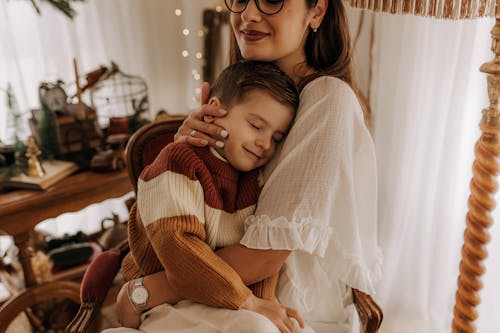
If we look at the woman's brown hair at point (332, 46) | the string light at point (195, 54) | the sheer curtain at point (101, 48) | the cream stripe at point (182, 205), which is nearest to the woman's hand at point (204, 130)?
the cream stripe at point (182, 205)

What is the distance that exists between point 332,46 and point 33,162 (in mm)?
1202

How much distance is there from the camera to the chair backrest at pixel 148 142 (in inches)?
55.9

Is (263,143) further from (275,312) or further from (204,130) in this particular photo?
(275,312)

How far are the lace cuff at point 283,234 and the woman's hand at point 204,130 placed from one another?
21cm

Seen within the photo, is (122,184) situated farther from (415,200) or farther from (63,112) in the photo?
(415,200)

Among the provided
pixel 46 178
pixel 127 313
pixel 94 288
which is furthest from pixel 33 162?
pixel 127 313

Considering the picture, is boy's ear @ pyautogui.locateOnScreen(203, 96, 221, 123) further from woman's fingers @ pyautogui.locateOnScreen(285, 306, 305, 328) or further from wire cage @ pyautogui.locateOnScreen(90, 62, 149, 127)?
wire cage @ pyautogui.locateOnScreen(90, 62, 149, 127)

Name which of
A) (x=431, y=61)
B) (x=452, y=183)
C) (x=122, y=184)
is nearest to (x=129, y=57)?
(x=122, y=184)

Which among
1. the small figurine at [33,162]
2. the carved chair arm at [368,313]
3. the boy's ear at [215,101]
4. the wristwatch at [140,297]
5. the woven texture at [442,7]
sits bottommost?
the carved chair arm at [368,313]

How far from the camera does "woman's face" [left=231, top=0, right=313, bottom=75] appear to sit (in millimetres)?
1123

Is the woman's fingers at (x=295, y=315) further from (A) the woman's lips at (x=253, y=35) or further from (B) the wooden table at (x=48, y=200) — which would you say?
(B) the wooden table at (x=48, y=200)

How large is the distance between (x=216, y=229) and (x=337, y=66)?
55cm

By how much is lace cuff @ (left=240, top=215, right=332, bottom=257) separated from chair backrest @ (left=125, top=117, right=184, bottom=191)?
0.52 metres

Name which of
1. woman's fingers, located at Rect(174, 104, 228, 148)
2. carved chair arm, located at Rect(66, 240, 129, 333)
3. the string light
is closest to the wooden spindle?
woman's fingers, located at Rect(174, 104, 228, 148)
